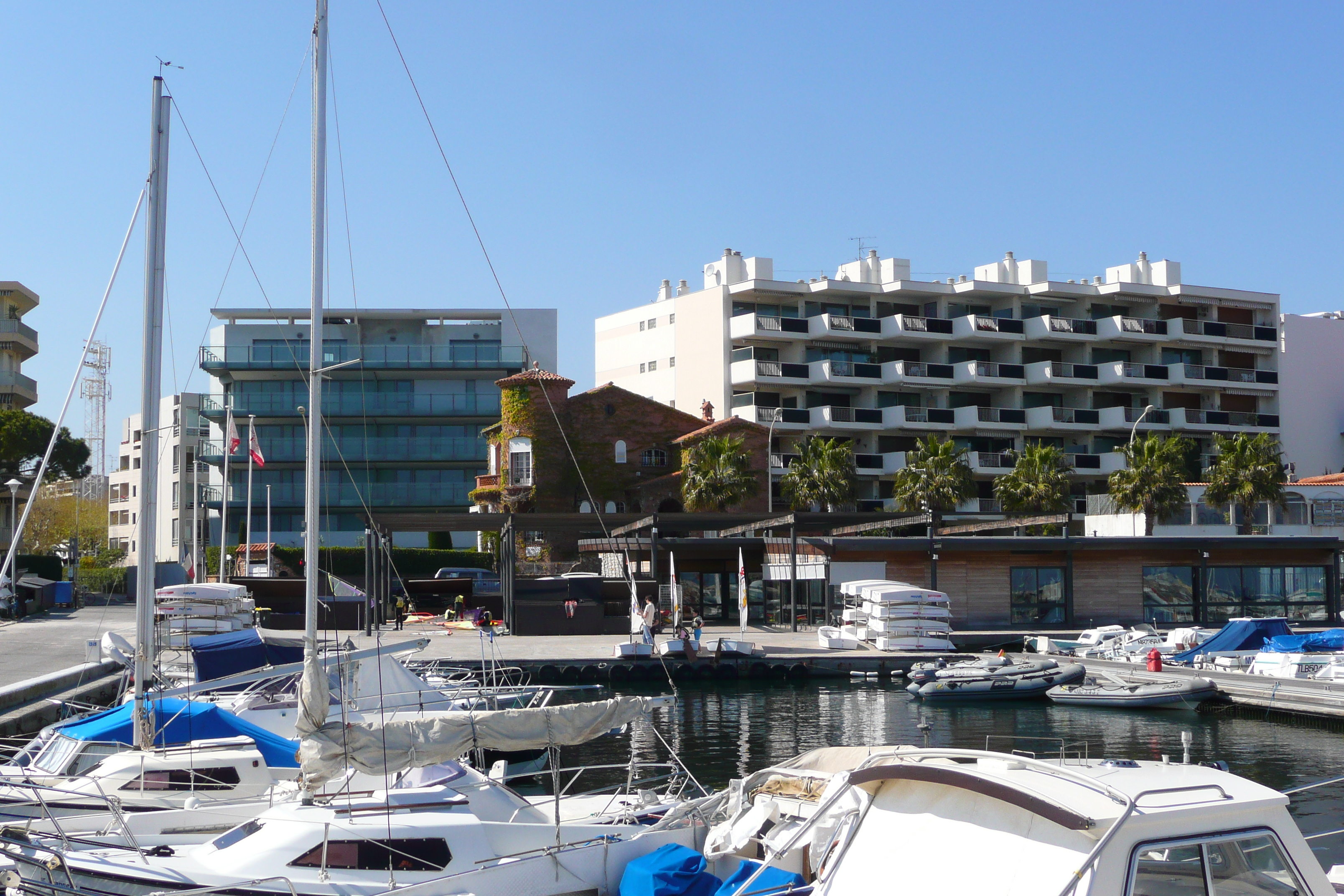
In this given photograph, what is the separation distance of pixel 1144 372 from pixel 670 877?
79.8 meters

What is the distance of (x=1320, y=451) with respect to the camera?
90375 millimetres

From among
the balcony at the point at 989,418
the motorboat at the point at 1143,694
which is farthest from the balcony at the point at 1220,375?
the motorboat at the point at 1143,694

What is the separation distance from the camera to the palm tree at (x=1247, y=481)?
63125mm

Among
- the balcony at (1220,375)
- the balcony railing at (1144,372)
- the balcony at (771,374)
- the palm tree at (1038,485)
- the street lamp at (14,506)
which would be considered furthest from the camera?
the balcony at (1220,375)

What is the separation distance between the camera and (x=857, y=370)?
8069 centimetres

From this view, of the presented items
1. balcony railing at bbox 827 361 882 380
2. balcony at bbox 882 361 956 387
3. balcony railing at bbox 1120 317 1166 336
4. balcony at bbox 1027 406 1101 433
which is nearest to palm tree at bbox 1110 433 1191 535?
balcony at bbox 1027 406 1101 433

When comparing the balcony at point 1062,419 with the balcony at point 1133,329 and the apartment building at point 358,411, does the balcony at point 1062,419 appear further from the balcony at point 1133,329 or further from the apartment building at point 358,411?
the apartment building at point 358,411

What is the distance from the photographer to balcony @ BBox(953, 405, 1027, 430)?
80375mm

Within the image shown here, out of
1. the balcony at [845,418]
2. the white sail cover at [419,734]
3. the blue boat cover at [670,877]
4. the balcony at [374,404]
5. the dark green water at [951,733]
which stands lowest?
the dark green water at [951,733]

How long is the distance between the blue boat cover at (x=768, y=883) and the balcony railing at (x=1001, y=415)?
234 feet

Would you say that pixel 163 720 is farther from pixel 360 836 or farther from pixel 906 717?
pixel 906 717

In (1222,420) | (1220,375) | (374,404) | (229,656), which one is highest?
(1220,375)

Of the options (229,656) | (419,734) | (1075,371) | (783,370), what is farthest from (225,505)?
(1075,371)

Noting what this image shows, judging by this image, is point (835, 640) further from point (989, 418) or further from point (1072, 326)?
point (1072, 326)
